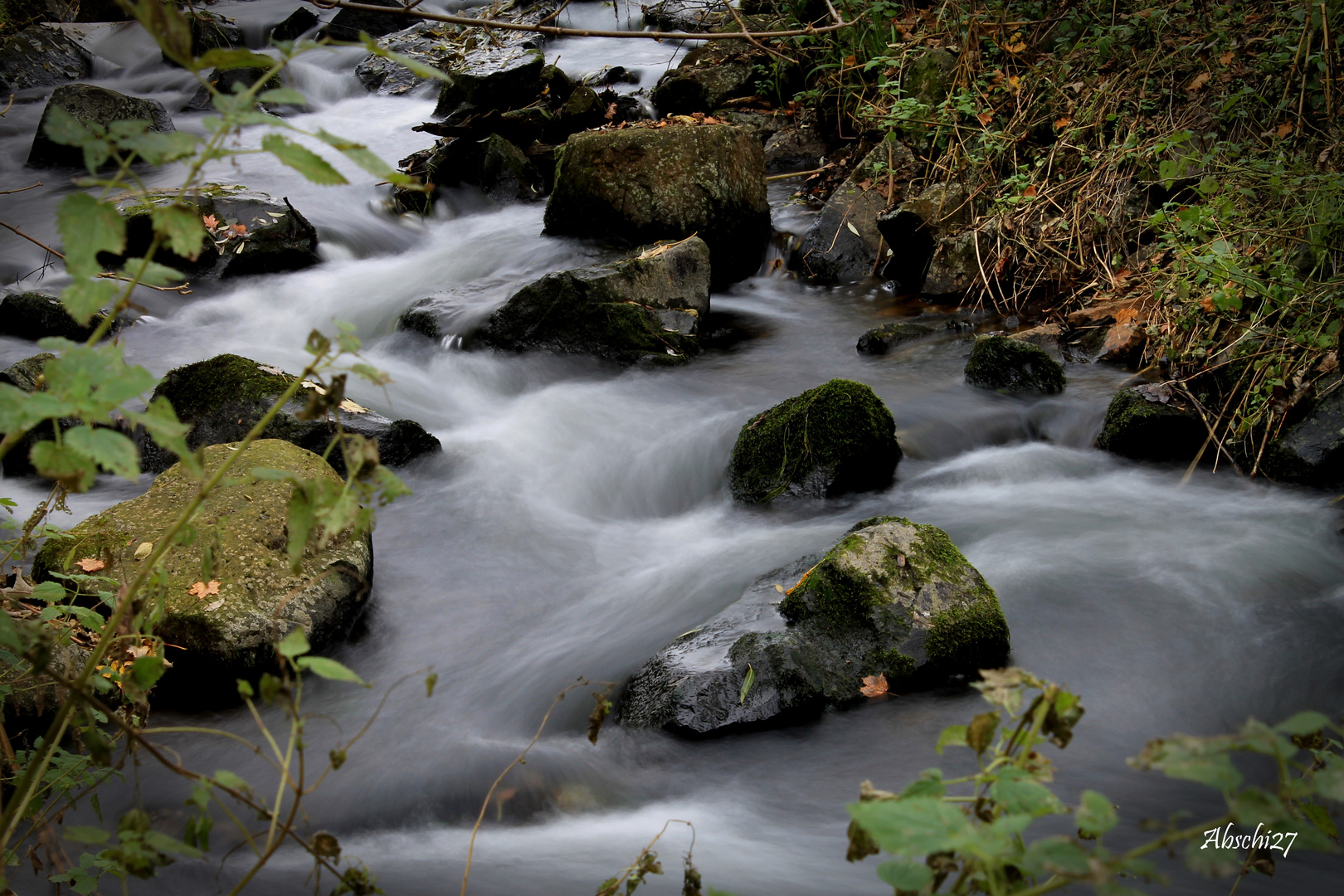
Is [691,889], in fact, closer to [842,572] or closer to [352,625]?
[842,572]

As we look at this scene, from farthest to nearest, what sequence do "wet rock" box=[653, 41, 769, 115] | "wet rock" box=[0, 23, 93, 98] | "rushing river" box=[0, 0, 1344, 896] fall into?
"wet rock" box=[0, 23, 93, 98], "wet rock" box=[653, 41, 769, 115], "rushing river" box=[0, 0, 1344, 896]

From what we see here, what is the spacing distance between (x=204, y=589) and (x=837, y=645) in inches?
95.4

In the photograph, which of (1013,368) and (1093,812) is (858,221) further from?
(1093,812)

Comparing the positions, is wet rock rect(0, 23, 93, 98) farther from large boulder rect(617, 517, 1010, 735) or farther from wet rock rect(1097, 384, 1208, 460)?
wet rock rect(1097, 384, 1208, 460)

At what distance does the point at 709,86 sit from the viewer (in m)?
10.2

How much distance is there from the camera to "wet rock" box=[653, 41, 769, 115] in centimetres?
1019

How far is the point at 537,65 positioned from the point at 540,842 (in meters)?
8.89

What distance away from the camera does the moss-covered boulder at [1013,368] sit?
18.0 feet

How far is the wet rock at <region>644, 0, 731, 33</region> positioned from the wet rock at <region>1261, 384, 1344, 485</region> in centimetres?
991

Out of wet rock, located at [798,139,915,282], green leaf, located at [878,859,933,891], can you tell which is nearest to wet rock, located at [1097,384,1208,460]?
wet rock, located at [798,139,915,282]

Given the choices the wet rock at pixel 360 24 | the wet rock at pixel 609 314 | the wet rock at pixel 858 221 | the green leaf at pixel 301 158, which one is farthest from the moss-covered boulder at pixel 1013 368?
the wet rock at pixel 360 24

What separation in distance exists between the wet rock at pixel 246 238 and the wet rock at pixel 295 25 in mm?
6143

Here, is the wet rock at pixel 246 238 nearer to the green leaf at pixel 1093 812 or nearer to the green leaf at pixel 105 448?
the green leaf at pixel 105 448

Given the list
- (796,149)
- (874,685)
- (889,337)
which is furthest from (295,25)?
(874,685)
